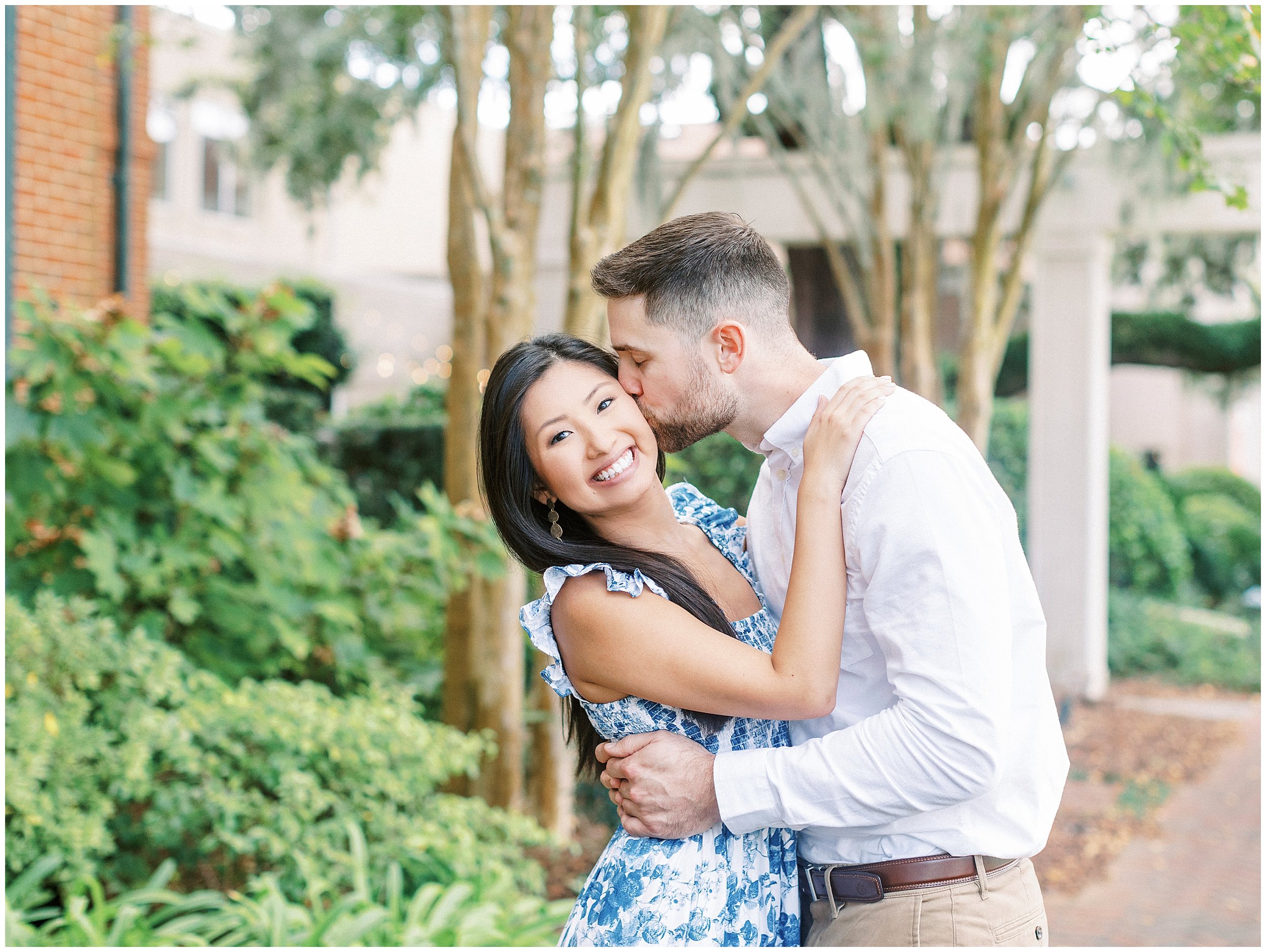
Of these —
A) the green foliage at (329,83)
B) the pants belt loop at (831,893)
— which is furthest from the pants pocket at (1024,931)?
the green foliage at (329,83)

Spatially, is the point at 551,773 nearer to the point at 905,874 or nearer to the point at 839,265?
the point at 905,874

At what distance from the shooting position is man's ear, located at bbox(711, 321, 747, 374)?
1.96 m

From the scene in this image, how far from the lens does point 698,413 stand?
2.00 meters

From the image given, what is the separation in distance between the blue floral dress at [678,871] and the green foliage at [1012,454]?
857 cm

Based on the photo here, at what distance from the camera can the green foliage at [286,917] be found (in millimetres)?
3199

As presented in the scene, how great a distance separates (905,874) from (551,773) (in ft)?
11.5

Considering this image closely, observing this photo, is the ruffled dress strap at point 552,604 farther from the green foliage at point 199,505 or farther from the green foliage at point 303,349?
the green foliage at point 303,349

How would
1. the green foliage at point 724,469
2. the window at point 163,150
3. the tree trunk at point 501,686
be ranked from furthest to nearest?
the window at point 163,150, the green foliage at point 724,469, the tree trunk at point 501,686

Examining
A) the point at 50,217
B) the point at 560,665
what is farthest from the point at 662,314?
the point at 50,217

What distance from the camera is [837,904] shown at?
1.89m

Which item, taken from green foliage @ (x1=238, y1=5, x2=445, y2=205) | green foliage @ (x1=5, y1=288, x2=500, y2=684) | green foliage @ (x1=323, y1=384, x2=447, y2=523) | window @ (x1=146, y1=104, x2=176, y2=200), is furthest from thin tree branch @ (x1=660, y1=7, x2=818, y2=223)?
window @ (x1=146, y1=104, x2=176, y2=200)

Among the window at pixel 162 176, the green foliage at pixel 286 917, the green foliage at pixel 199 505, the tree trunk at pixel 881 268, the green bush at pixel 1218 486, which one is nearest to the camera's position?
the green foliage at pixel 286 917

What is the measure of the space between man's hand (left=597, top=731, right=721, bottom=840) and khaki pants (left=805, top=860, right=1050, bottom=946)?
0.29 meters

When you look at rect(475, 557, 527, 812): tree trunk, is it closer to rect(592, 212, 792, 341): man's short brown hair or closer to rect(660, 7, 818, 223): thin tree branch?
rect(660, 7, 818, 223): thin tree branch
